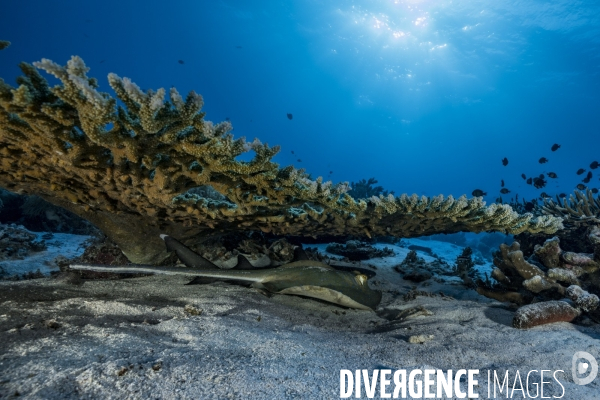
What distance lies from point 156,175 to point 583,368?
4211 millimetres

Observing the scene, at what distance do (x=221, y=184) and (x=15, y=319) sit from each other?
2000 mm

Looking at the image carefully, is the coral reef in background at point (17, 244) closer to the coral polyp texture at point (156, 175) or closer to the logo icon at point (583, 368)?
the coral polyp texture at point (156, 175)

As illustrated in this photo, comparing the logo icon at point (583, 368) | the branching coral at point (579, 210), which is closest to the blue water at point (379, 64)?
the branching coral at point (579, 210)

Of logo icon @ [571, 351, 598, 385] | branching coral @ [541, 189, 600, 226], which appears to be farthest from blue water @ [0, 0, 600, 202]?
logo icon @ [571, 351, 598, 385]

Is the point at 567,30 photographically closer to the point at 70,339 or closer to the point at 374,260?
the point at 374,260

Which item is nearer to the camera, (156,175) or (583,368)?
(583,368)

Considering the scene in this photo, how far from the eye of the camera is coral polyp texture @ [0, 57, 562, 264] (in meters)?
2.15

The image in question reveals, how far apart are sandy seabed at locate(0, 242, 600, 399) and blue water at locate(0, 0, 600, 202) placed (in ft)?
123

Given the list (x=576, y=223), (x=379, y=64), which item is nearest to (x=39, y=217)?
(x=576, y=223)

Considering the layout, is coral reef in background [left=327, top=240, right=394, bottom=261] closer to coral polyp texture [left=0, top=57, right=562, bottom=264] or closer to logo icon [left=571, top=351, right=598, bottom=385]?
coral polyp texture [left=0, top=57, right=562, bottom=264]

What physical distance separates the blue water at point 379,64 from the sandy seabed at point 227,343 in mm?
37492

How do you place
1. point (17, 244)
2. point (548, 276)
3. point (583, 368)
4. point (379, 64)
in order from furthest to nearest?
point (379, 64), point (17, 244), point (548, 276), point (583, 368)

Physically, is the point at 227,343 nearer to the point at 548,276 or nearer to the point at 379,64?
the point at 548,276

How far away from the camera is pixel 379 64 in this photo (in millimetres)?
71562
